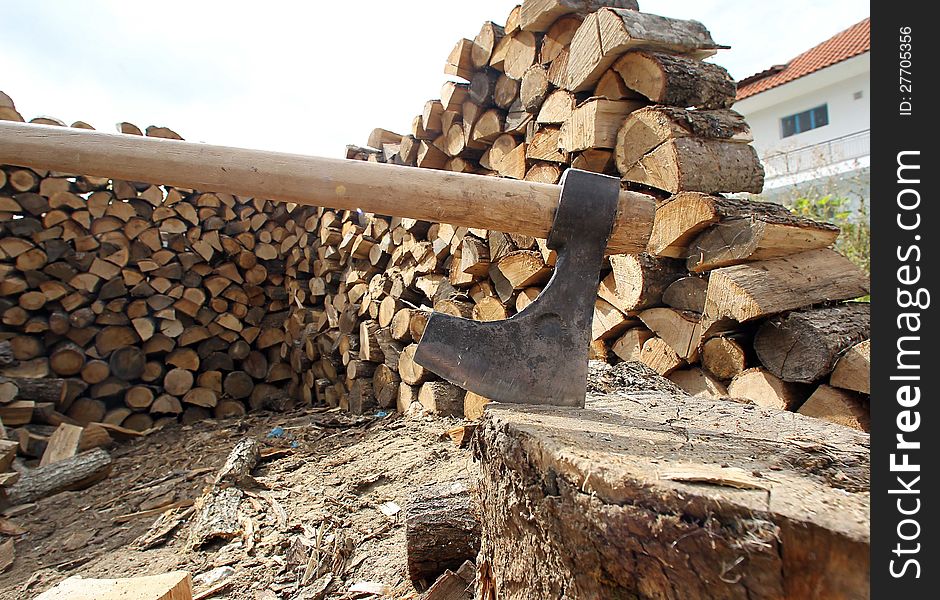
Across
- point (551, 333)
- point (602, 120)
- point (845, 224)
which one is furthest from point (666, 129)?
point (845, 224)

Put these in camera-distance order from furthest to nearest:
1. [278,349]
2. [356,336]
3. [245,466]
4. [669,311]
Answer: [278,349] → [356,336] → [245,466] → [669,311]

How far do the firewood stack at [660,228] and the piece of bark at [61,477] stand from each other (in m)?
2.06

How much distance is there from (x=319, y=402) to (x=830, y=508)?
166 inches

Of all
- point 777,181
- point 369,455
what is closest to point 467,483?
point 369,455

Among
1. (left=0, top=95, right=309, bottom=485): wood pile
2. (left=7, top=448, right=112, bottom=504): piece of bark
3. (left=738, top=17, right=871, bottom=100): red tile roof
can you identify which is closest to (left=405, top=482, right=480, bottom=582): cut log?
(left=7, top=448, right=112, bottom=504): piece of bark

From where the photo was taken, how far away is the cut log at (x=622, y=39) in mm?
1957

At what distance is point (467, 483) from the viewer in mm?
1936

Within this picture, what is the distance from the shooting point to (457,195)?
1365 mm

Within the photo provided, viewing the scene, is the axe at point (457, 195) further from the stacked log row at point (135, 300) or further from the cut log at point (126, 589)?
the stacked log row at point (135, 300)

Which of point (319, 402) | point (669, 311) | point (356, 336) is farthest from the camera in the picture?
point (319, 402)

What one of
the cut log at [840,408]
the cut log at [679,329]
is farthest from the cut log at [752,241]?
the cut log at [840,408]

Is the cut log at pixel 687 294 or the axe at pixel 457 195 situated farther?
the cut log at pixel 687 294
